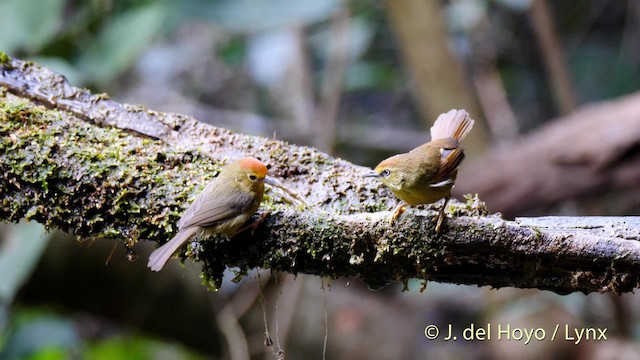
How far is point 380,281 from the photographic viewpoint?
178 centimetres

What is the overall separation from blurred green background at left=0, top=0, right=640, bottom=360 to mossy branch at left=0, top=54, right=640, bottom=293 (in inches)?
17.9

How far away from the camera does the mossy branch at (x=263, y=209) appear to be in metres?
1.61

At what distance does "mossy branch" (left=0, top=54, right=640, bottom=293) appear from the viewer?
1.61 metres

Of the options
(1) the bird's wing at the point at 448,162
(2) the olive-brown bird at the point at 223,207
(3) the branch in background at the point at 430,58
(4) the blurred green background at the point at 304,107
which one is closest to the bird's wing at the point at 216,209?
(2) the olive-brown bird at the point at 223,207

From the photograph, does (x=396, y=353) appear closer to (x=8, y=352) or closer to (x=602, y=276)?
(x=8, y=352)

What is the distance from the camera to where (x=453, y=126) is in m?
1.92

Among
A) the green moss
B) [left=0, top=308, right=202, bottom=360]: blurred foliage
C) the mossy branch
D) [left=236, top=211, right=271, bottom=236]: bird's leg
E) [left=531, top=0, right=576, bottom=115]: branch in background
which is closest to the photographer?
the mossy branch

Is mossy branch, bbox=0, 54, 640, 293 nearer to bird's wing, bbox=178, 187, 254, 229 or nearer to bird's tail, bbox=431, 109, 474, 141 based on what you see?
bird's wing, bbox=178, 187, 254, 229

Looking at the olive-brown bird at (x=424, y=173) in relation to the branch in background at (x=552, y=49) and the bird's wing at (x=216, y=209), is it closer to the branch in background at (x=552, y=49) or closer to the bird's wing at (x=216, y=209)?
the bird's wing at (x=216, y=209)

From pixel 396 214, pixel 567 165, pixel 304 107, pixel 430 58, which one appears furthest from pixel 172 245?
pixel 304 107

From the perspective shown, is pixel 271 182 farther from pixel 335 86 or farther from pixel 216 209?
pixel 335 86

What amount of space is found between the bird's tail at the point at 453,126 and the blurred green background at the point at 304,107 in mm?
720

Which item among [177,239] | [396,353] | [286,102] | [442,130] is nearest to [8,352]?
[396,353]

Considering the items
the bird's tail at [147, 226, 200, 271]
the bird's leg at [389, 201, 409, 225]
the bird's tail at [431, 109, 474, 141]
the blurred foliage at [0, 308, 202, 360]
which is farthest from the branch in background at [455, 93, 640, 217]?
the bird's tail at [147, 226, 200, 271]
